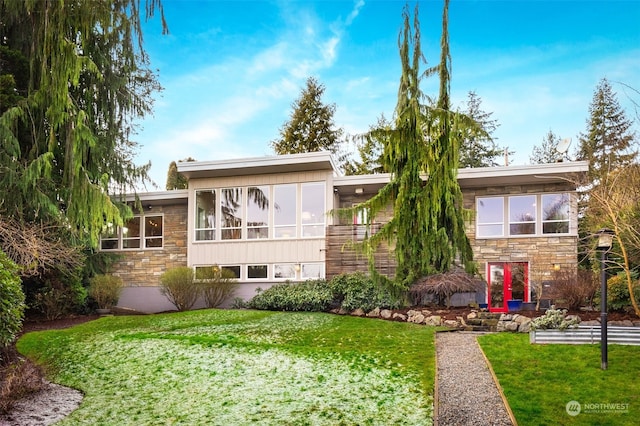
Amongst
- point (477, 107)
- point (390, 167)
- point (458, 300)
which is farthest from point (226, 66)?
point (477, 107)

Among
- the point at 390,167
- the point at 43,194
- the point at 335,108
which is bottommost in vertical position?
the point at 43,194

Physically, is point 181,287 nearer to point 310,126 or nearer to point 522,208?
point 522,208

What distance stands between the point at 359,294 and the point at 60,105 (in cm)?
944

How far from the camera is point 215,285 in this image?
16125 mm

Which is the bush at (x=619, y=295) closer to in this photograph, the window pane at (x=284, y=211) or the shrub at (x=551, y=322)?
the shrub at (x=551, y=322)

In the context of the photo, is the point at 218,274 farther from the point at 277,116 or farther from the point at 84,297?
the point at 277,116

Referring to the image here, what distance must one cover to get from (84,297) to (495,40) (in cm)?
1469

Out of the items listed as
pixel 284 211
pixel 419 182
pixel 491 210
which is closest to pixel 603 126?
pixel 491 210

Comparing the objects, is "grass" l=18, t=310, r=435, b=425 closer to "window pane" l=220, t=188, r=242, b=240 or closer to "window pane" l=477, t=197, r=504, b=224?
"window pane" l=220, t=188, r=242, b=240

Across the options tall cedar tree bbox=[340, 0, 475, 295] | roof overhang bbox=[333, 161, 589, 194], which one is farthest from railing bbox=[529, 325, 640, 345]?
roof overhang bbox=[333, 161, 589, 194]

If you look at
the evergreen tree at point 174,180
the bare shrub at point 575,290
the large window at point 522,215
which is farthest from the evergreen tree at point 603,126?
the evergreen tree at point 174,180

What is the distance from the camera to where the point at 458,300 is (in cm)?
1528

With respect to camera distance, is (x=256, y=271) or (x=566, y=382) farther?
(x=256, y=271)

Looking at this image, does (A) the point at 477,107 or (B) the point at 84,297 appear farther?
(A) the point at 477,107
